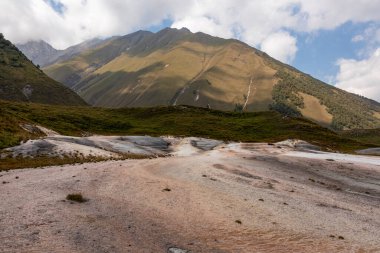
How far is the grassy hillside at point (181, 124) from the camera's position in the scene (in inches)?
5172

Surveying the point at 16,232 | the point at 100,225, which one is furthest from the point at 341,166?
the point at 16,232

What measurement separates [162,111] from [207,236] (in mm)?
165339

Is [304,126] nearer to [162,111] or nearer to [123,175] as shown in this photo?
[162,111]

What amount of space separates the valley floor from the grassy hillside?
261 feet

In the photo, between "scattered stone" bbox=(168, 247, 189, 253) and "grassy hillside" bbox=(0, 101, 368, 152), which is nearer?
"scattered stone" bbox=(168, 247, 189, 253)

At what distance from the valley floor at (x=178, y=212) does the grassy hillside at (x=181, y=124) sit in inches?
3127

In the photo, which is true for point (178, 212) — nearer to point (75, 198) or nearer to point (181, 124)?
point (75, 198)

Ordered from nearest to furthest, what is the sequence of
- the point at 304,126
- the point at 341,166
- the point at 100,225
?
the point at 100,225
the point at 341,166
the point at 304,126

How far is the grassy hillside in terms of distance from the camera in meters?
131

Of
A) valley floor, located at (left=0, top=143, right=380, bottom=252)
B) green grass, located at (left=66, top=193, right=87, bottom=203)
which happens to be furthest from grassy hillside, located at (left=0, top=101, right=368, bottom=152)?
green grass, located at (left=66, top=193, right=87, bottom=203)

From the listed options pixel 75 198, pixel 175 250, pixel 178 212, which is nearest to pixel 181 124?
pixel 178 212

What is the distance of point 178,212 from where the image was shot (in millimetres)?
28391

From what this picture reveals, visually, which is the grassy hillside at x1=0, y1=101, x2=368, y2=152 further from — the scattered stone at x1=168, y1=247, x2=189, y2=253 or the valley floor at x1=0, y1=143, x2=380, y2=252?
the scattered stone at x1=168, y1=247, x2=189, y2=253

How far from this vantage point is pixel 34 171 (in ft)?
139
